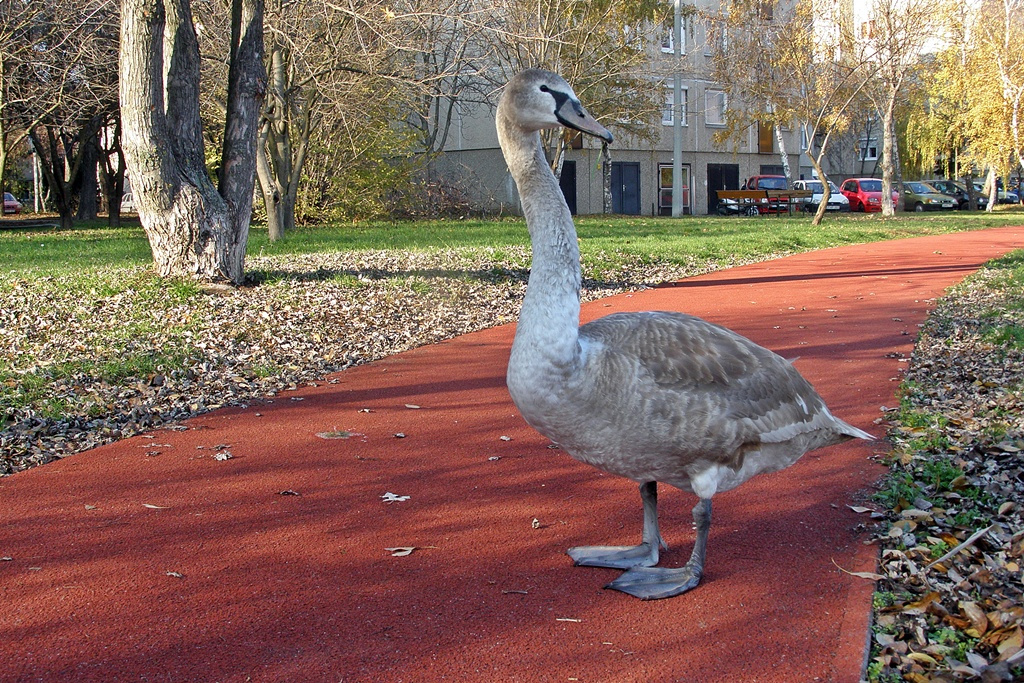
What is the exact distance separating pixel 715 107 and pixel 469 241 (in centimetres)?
3254

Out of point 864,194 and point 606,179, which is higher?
point 606,179

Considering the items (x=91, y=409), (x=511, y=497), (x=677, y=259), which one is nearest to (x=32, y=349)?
(x=91, y=409)

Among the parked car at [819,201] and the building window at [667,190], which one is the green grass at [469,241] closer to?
the parked car at [819,201]

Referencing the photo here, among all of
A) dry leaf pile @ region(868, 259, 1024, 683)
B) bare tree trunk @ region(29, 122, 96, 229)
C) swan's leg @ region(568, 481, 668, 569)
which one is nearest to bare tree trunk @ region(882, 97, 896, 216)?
bare tree trunk @ region(29, 122, 96, 229)

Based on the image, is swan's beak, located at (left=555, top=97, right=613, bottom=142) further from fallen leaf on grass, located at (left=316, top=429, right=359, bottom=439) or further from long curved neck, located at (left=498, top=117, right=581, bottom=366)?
fallen leaf on grass, located at (left=316, top=429, right=359, bottom=439)

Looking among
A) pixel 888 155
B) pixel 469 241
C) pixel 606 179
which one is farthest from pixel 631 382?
pixel 888 155

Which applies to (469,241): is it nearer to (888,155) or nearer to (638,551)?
(638,551)

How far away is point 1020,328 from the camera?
9.66 m

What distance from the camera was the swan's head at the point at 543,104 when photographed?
3.85 m

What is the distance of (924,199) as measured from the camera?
4881 centimetres

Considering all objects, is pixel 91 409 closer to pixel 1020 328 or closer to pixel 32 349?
pixel 32 349

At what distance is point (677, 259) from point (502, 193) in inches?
911

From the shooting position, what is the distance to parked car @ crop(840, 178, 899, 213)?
48.0m

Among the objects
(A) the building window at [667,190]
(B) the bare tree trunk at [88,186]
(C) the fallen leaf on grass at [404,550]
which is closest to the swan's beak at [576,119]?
(C) the fallen leaf on grass at [404,550]
